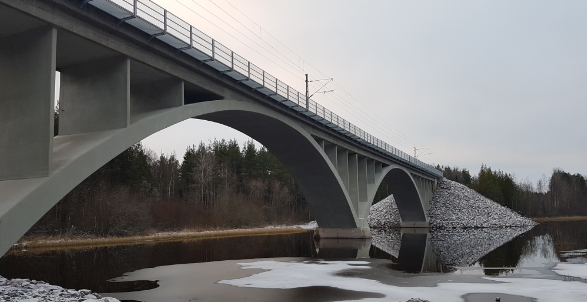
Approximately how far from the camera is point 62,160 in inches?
475

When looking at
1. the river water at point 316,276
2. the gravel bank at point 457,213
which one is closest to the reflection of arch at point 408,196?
the gravel bank at point 457,213

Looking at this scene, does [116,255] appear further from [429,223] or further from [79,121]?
[429,223]

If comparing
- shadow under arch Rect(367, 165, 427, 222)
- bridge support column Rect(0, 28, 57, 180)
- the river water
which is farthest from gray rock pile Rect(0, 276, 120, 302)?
shadow under arch Rect(367, 165, 427, 222)

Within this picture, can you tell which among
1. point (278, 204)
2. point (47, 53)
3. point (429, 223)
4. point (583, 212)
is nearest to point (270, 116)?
point (47, 53)

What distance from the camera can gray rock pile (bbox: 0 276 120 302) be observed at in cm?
1053

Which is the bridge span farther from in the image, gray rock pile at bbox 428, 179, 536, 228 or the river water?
gray rock pile at bbox 428, 179, 536, 228

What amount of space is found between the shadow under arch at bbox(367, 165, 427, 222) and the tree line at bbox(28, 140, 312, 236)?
18.8 meters

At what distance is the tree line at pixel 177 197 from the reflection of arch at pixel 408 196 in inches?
740

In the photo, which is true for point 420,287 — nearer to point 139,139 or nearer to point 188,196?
point 139,139

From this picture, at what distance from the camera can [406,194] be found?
205ft

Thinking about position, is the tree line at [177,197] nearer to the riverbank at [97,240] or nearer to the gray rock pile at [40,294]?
the riverbank at [97,240]

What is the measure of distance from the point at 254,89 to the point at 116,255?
12.9m

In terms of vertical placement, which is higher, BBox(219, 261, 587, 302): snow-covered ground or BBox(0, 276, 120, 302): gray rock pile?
BBox(0, 276, 120, 302): gray rock pile

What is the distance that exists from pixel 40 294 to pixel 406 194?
5580 centimetres
